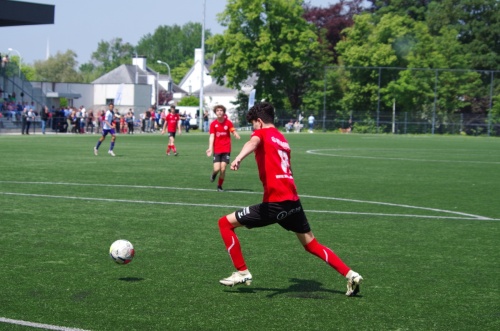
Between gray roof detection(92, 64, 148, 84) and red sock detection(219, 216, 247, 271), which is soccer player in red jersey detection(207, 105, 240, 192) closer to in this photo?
red sock detection(219, 216, 247, 271)

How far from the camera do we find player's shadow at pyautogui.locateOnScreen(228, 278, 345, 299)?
8.22 m

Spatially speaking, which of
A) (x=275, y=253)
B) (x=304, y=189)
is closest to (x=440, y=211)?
(x=304, y=189)

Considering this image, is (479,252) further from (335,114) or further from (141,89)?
(141,89)

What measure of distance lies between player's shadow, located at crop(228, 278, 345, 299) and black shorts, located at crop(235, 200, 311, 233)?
61cm

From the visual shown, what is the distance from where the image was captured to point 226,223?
27.9 feet

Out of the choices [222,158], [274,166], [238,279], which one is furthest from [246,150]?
[222,158]

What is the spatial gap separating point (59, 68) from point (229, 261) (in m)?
151

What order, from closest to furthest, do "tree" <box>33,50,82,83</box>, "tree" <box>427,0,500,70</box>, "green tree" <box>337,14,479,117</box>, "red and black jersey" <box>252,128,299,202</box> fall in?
"red and black jersey" <box>252,128,299,202</box>, "green tree" <box>337,14,479,117</box>, "tree" <box>427,0,500,70</box>, "tree" <box>33,50,82,83</box>

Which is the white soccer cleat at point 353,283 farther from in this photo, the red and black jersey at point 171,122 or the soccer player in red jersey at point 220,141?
the red and black jersey at point 171,122

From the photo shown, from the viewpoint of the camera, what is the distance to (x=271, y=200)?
321 inches

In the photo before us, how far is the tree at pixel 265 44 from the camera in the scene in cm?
8412

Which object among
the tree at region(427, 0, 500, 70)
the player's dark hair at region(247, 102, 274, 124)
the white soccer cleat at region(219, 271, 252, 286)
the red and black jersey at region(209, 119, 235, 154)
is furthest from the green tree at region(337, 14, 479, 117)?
the white soccer cleat at region(219, 271, 252, 286)

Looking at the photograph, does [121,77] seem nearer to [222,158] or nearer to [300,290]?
[222,158]

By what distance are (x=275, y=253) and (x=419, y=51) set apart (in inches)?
3006
